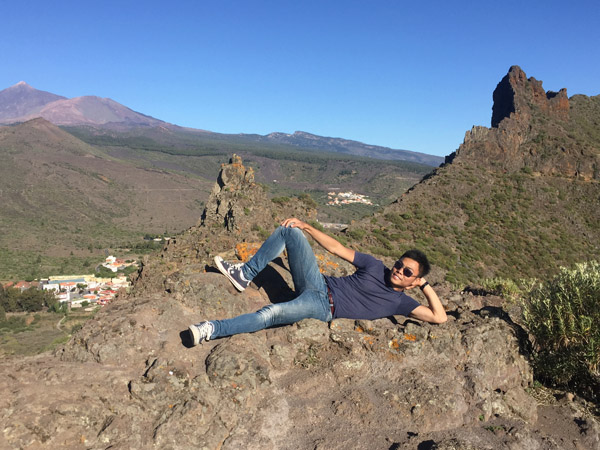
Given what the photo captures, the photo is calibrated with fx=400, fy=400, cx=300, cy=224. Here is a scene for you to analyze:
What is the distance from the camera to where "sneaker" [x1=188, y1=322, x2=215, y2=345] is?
478cm

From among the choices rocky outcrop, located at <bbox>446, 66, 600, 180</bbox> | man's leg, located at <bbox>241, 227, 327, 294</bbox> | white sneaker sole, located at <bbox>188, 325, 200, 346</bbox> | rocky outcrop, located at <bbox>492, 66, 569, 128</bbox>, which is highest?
rocky outcrop, located at <bbox>492, 66, 569, 128</bbox>

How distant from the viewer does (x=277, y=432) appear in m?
4.22

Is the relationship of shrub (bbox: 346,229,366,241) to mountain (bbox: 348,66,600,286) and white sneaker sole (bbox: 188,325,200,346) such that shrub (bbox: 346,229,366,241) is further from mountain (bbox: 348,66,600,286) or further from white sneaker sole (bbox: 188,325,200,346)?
white sneaker sole (bbox: 188,325,200,346)

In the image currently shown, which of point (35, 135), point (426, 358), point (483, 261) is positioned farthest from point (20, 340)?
point (35, 135)

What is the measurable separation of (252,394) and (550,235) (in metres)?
35.1

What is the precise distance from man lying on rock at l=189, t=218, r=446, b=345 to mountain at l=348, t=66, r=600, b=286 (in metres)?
16.9

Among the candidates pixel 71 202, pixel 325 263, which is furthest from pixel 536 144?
pixel 71 202

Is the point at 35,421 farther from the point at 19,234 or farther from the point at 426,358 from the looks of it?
the point at 19,234

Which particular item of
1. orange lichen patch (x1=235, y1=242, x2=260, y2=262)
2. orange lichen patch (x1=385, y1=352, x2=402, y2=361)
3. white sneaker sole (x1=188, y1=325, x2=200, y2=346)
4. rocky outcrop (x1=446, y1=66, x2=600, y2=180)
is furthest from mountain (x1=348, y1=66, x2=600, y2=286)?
white sneaker sole (x1=188, y1=325, x2=200, y2=346)

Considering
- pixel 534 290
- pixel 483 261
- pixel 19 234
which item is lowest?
pixel 19 234

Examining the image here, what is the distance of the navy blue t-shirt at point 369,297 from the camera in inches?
226

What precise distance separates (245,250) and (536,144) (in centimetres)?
4403

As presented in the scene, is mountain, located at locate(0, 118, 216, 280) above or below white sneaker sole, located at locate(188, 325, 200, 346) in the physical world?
below

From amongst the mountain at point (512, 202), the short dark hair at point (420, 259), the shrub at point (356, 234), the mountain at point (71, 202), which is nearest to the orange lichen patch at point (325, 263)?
the short dark hair at point (420, 259)
